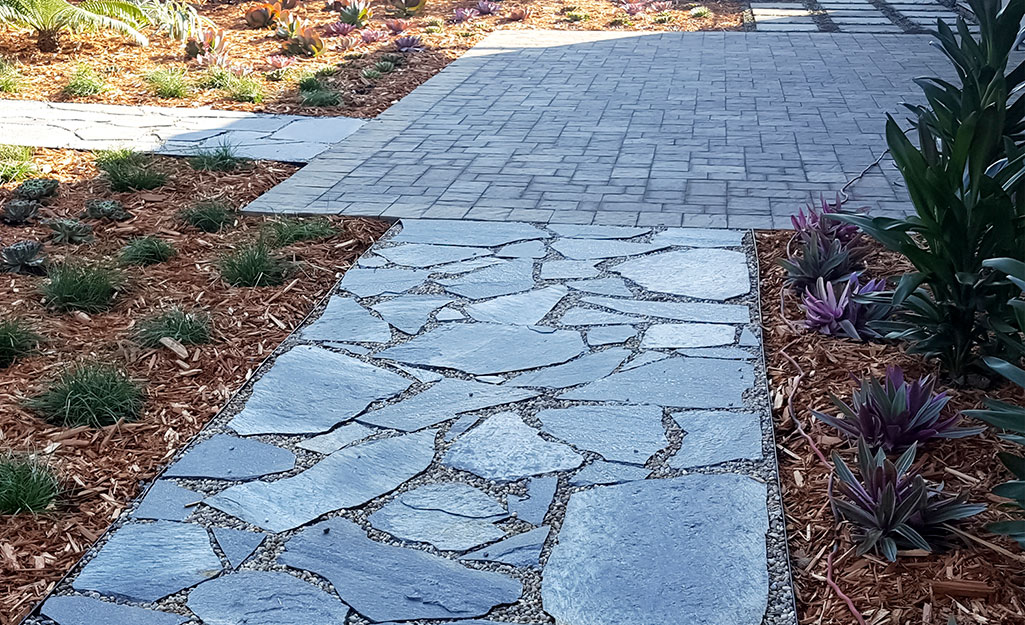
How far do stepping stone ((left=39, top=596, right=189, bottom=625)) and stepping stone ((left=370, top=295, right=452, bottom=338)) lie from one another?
163cm

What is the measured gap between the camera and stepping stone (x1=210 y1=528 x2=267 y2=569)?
2.55 metres

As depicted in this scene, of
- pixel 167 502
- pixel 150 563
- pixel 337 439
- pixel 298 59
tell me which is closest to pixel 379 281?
pixel 337 439

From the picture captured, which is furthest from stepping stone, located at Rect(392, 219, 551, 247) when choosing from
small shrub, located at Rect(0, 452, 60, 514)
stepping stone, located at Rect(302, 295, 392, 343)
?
small shrub, located at Rect(0, 452, 60, 514)

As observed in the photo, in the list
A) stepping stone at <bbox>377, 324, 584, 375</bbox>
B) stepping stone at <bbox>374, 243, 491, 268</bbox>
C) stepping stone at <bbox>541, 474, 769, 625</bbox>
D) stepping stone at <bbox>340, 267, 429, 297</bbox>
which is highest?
stepping stone at <bbox>374, 243, 491, 268</bbox>

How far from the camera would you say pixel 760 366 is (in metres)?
3.54

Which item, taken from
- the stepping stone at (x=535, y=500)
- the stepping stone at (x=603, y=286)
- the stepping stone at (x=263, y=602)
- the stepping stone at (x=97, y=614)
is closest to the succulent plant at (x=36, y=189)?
the stepping stone at (x=603, y=286)

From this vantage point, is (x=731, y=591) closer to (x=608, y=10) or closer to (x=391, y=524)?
(x=391, y=524)

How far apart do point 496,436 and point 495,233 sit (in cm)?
189

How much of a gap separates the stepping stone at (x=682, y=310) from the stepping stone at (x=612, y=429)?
0.77m

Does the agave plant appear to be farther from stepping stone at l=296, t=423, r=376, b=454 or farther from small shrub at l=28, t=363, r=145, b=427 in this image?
small shrub at l=28, t=363, r=145, b=427

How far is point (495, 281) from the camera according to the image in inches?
169

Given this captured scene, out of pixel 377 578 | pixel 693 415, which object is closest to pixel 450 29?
pixel 693 415

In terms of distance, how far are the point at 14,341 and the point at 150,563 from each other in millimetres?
1491

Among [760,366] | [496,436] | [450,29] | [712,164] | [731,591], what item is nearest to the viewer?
[731,591]
